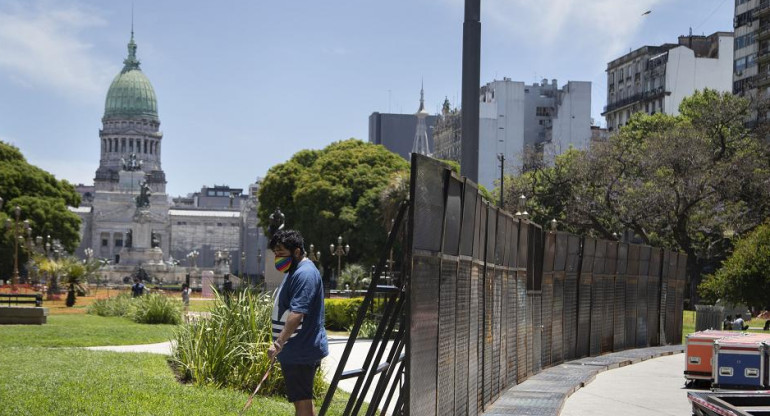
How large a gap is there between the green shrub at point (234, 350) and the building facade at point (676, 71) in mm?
81728

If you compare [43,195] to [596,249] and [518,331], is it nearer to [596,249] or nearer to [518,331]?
[596,249]

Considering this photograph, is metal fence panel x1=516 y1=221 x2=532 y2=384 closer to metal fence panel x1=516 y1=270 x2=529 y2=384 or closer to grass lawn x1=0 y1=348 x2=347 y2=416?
metal fence panel x1=516 y1=270 x2=529 y2=384

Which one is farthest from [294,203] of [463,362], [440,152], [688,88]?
[463,362]

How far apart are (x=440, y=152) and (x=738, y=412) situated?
132m

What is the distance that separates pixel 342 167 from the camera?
8431 centimetres

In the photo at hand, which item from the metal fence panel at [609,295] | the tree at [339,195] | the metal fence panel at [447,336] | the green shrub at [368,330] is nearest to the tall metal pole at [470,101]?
the metal fence panel at [447,336]

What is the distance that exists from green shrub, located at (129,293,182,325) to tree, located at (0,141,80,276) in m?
48.9

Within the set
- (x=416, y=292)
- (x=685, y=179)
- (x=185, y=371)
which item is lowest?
(x=185, y=371)

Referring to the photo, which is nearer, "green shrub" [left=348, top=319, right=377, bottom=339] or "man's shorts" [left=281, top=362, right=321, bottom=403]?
"man's shorts" [left=281, top=362, right=321, bottom=403]

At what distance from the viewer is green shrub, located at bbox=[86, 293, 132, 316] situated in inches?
1422

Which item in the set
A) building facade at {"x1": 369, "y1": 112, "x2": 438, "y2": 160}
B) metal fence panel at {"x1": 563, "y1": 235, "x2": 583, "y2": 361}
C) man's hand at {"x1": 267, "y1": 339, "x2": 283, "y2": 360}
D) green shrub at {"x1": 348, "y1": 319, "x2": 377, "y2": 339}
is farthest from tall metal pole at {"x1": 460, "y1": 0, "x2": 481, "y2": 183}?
building facade at {"x1": 369, "y1": 112, "x2": 438, "y2": 160}

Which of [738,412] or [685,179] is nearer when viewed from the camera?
[738,412]

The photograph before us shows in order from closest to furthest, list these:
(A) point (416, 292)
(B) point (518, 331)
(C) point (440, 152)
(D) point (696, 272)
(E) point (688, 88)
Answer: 1. (A) point (416, 292)
2. (B) point (518, 331)
3. (D) point (696, 272)
4. (E) point (688, 88)
5. (C) point (440, 152)

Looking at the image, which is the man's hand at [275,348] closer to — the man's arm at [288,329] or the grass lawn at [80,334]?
the man's arm at [288,329]
